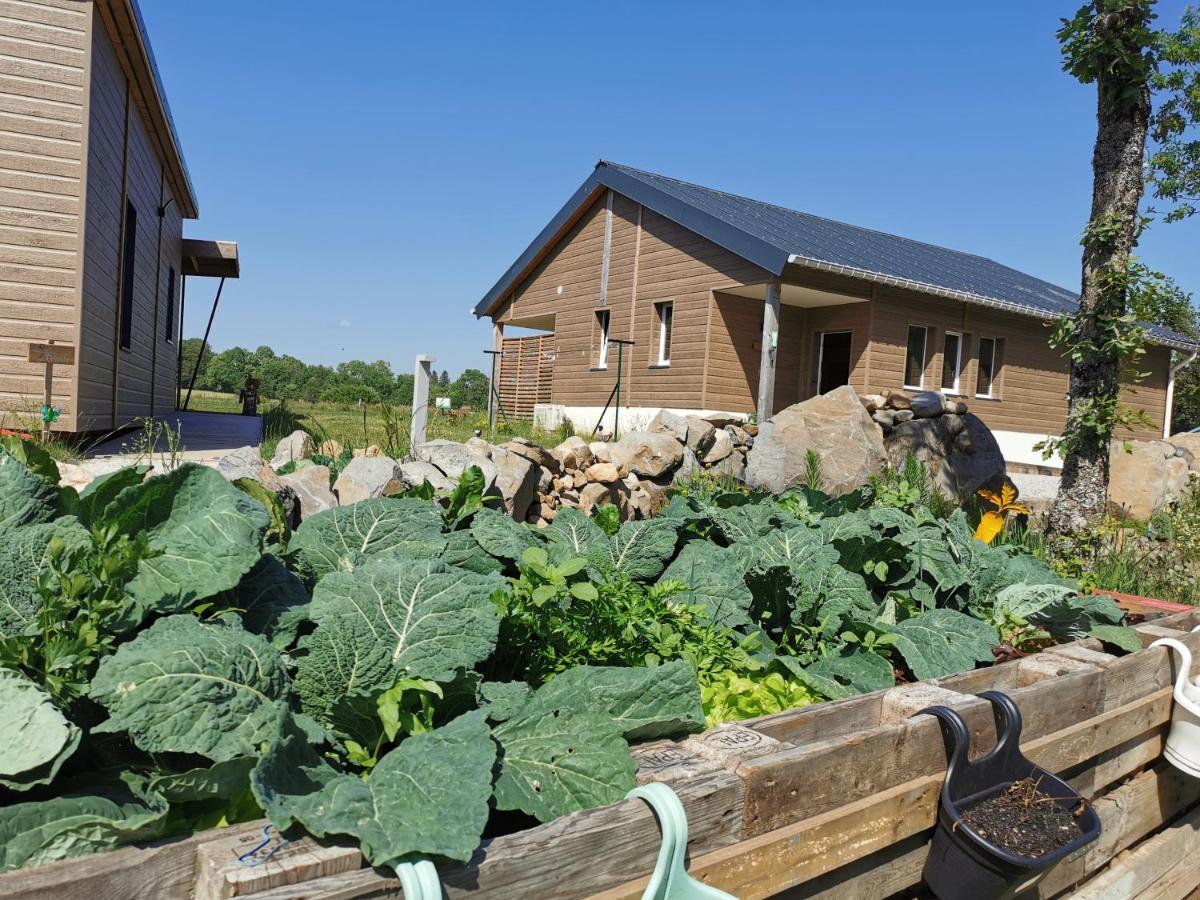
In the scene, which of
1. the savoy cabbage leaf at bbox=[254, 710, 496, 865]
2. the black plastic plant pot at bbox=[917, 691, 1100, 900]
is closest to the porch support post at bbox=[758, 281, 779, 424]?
the black plastic plant pot at bbox=[917, 691, 1100, 900]

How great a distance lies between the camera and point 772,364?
12820mm

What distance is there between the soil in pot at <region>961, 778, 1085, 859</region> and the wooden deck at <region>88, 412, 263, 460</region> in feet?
17.6

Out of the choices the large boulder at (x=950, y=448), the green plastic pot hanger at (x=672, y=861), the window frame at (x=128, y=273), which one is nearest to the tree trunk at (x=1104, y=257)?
the large boulder at (x=950, y=448)

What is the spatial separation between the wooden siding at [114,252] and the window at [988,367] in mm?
15124

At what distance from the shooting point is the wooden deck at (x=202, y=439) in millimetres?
6566

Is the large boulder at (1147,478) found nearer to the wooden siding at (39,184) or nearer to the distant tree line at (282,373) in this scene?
the wooden siding at (39,184)

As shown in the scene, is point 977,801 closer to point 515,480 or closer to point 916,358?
point 515,480

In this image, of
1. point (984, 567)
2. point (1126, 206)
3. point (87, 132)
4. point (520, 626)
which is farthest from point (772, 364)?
point (520, 626)

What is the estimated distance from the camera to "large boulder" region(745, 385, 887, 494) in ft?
27.8

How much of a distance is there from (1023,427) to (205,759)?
62.8 ft

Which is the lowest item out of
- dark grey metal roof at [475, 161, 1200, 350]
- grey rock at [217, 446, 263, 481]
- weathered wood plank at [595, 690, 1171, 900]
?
weathered wood plank at [595, 690, 1171, 900]

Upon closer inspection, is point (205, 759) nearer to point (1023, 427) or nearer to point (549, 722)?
point (549, 722)

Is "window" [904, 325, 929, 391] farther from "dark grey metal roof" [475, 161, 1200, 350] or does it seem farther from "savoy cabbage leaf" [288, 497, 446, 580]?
"savoy cabbage leaf" [288, 497, 446, 580]

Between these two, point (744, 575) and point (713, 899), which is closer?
point (713, 899)
